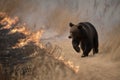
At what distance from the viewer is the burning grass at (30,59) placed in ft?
27.7

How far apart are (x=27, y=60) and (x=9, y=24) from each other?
175 inches

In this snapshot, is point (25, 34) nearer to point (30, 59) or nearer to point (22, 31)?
point (22, 31)

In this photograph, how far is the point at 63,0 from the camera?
556 inches

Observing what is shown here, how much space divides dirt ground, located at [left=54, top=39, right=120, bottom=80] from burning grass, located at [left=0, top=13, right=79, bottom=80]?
22 centimetres

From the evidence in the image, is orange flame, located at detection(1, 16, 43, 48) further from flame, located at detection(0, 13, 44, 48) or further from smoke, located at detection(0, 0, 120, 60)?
smoke, located at detection(0, 0, 120, 60)

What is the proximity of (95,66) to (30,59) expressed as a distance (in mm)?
2042


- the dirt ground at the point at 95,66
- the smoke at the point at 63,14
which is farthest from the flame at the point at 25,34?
the smoke at the point at 63,14

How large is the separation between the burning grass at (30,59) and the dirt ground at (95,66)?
22 centimetres

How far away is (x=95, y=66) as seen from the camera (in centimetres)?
838

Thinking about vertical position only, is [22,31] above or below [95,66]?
above

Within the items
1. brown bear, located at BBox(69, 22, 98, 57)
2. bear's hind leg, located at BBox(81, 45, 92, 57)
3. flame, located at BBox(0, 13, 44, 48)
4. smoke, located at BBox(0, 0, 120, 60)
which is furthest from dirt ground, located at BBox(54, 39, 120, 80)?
flame, located at BBox(0, 13, 44, 48)

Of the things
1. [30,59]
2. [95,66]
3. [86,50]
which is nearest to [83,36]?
[86,50]

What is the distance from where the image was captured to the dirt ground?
780 centimetres

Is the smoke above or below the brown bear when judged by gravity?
above
